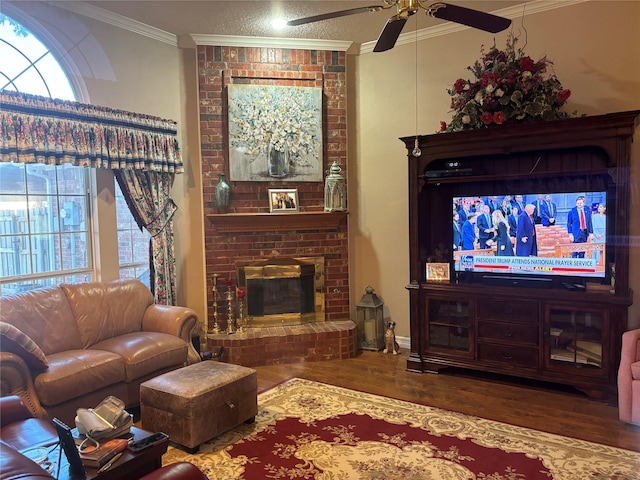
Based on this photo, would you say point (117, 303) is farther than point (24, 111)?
Yes

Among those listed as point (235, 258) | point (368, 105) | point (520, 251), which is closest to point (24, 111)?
point (235, 258)

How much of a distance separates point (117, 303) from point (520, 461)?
3164 millimetres

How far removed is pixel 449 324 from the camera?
4156 mm

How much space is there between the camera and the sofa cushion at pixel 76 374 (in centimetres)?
292

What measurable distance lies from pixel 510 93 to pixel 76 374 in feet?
12.2

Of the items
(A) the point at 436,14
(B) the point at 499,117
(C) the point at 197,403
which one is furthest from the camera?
(B) the point at 499,117

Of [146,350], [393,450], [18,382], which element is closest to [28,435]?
[18,382]

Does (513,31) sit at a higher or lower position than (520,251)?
higher

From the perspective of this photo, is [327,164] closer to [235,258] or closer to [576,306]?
[235,258]

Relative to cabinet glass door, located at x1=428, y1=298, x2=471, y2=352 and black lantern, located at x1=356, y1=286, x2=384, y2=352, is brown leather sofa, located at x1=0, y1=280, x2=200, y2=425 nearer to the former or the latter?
black lantern, located at x1=356, y1=286, x2=384, y2=352

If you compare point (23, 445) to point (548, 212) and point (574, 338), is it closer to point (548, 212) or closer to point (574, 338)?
point (574, 338)

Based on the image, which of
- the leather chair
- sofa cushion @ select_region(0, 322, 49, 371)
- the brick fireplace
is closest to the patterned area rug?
the leather chair

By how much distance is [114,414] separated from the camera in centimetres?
219

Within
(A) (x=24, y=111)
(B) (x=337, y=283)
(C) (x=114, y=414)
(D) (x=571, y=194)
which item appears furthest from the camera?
(B) (x=337, y=283)
